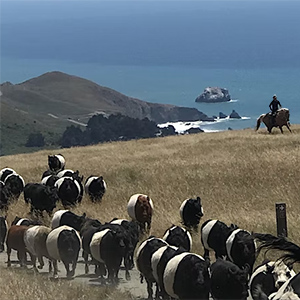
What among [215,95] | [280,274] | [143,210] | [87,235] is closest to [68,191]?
[143,210]

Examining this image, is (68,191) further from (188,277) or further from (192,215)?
(188,277)

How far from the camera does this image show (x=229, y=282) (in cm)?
1093

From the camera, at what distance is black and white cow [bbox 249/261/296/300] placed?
1053 cm

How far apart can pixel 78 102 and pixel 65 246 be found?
520ft

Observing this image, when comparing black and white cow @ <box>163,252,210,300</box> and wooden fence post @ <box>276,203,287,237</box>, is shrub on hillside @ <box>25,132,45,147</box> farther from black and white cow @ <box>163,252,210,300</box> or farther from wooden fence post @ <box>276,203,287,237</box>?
black and white cow @ <box>163,252,210,300</box>

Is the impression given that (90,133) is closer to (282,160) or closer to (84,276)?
(282,160)

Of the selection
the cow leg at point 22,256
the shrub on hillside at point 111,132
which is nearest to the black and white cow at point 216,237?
the cow leg at point 22,256

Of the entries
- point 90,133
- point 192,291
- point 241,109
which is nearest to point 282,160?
point 192,291

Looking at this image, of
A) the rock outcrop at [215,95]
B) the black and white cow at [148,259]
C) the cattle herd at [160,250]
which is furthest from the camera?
the rock outcrop at [215,95]

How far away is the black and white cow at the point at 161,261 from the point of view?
11876 millimetres

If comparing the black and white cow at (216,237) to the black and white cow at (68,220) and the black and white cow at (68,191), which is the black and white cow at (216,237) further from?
the black and white cow at (68,191)

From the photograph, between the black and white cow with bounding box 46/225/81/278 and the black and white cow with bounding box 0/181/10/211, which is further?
the black and white cow with bounding box 0/181/10/211

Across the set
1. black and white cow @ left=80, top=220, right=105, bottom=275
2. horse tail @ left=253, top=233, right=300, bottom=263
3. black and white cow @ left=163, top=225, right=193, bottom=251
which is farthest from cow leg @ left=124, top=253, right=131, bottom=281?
horse tail @ left=253, top=233, right=300, bottom=263

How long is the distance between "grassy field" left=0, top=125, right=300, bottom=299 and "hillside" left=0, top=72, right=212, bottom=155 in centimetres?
7338
